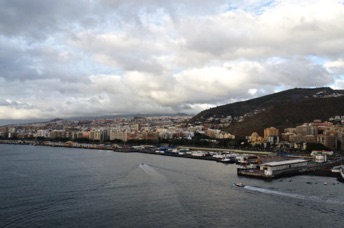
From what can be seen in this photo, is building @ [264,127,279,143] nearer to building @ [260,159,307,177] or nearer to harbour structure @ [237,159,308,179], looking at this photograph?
building @ [260,159,307,177]

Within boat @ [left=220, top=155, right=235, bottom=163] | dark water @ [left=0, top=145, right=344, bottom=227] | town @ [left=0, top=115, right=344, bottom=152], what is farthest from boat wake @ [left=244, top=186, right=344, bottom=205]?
town @ [left=0, top=115, right=344, bottom=152]

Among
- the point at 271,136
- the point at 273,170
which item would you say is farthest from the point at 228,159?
the point at 271,136

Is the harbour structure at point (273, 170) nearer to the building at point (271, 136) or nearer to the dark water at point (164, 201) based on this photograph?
the dark water at point (164, 201)

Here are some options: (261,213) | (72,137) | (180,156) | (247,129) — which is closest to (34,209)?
(261,213)

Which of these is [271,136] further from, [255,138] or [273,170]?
[273,170]

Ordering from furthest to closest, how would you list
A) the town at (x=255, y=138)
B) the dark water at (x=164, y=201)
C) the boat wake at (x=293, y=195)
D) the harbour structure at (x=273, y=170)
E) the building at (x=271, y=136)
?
the building at (x=271, y=136)
the town at (x=255, y=138)
the harbour structure at (x=273, y=170)
the boat wake at (x=293, y=195)
the dark water at (x=164, y=201)

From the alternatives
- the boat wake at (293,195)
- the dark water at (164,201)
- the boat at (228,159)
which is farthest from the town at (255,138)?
the boat wake at (293,195)
